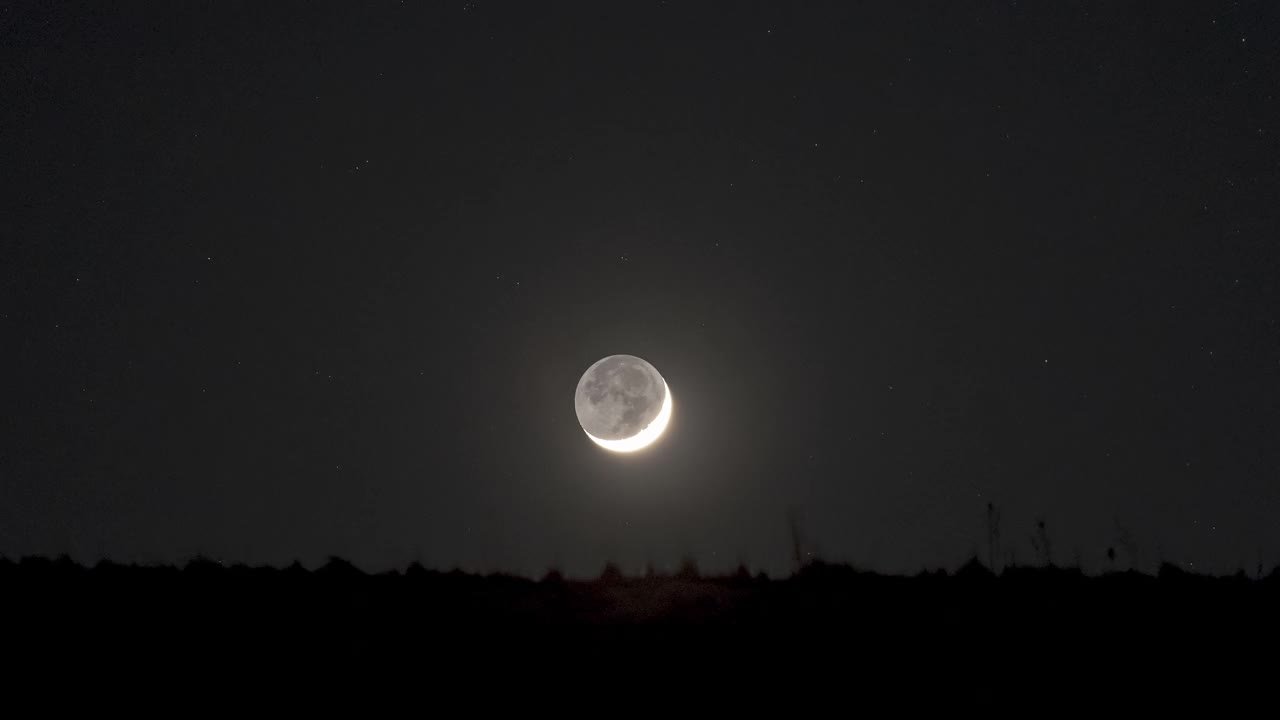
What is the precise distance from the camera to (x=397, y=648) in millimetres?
9422

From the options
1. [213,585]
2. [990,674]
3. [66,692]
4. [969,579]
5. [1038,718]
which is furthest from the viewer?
[969,579]

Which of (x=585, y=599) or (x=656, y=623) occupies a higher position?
(x=585, y=599)

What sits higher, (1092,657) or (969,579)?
(969,579)

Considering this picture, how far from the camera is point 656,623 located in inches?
400

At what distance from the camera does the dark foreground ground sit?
948cm

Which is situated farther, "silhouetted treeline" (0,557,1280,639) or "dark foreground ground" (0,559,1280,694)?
"silhouetted treeline" (0,557,1280,639)

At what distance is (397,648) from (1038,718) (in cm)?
564

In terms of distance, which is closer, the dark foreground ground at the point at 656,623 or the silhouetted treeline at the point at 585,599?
the dark foreground ground at the point at 656,623

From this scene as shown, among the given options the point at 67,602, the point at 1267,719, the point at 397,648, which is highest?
the point at 67,602

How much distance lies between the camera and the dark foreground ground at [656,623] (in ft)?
31.1

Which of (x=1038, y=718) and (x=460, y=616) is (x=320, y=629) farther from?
(x=1038, y=718)

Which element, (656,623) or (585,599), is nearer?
(656,623)

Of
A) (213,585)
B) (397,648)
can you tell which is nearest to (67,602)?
(213,585)

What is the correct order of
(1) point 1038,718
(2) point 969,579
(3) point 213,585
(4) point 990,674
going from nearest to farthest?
(1) point 1038,718
(4) point 990,674
(3) point 213,585
(2) point 969,579
